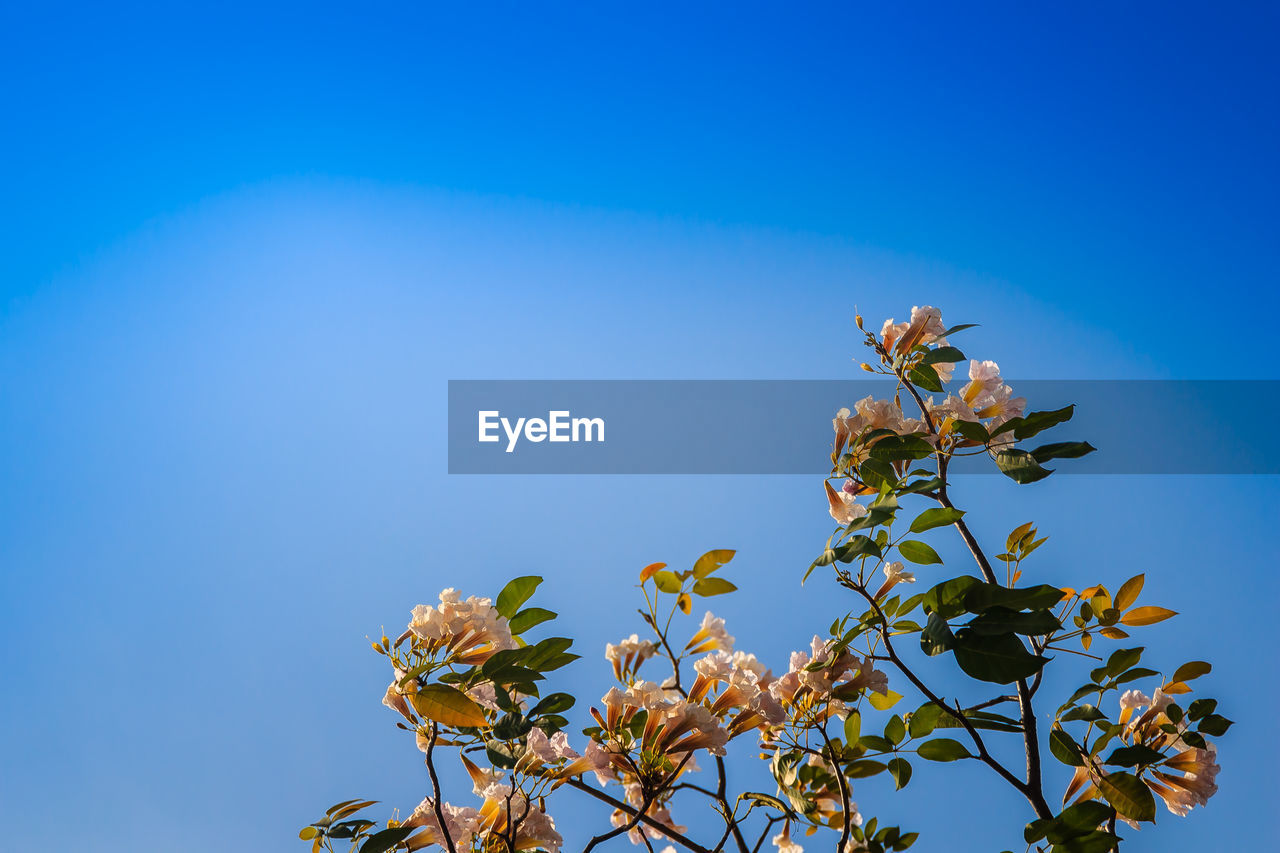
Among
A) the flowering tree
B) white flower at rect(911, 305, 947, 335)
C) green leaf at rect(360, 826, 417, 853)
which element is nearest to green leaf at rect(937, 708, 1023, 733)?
the flowering tree

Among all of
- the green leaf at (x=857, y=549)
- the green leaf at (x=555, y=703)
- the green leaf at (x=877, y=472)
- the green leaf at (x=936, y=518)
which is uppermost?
the green leaf at (x=877, y=472)

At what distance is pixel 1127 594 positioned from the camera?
37.9 inches

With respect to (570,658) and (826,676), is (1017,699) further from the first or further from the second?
(570,658)

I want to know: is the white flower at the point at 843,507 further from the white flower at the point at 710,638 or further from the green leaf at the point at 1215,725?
the green leaf at the point at 1215,725

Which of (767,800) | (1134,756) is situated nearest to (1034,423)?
(1134,756)

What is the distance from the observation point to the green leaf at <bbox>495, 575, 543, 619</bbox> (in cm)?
90

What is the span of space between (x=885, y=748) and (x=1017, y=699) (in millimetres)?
167

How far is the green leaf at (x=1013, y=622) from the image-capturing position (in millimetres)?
752

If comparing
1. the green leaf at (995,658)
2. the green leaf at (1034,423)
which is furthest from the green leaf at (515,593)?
the green leaf at (1034,423)

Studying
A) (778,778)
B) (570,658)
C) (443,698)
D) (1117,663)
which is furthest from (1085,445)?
(443,698)

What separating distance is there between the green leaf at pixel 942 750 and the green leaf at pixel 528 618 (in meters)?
0.47

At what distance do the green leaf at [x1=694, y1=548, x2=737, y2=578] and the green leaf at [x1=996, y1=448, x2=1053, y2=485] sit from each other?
33 cm

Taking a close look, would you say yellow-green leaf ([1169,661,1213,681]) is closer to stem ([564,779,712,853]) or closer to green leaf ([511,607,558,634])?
stem ([564,779,712,853])

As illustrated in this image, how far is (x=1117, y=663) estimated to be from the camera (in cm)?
93
